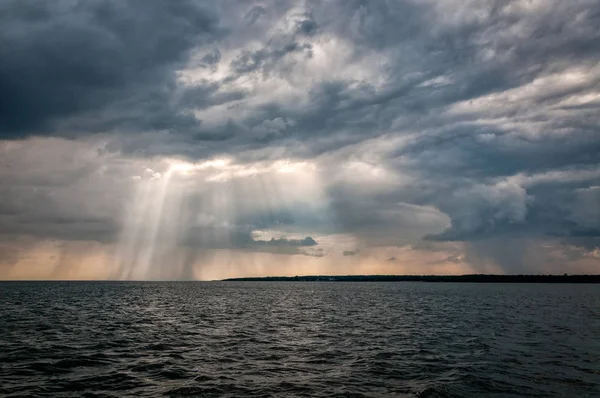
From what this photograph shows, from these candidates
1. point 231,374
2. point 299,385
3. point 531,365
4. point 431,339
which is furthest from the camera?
point 431,339

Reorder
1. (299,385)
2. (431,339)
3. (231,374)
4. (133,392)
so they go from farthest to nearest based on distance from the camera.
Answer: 1. (431,339)
2. (231,374)
3. (299,385)
4. (133,392)

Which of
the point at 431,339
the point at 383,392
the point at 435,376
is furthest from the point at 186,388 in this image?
the point at 431,339

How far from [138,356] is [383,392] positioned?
20.0m

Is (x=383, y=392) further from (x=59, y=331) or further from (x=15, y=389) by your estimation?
(x=59, y=331)

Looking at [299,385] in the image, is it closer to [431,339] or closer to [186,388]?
[186,388]

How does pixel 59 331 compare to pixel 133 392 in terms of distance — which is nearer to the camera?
pixel 133 392

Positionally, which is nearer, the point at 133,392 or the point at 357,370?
the point at 133,392

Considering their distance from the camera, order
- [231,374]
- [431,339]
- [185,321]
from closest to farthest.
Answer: [231,374], [431,339], [185,321]

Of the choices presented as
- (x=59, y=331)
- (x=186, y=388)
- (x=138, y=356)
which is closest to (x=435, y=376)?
(x=186, y=388)

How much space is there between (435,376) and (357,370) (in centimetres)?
512

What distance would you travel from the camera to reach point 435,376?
95.0 ft

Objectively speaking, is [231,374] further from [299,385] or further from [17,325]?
[17,325]

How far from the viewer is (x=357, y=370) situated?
30.1 metres

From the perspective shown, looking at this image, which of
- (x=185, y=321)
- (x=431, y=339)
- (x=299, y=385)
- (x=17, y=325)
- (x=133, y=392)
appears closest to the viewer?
(x=133, y=392)
